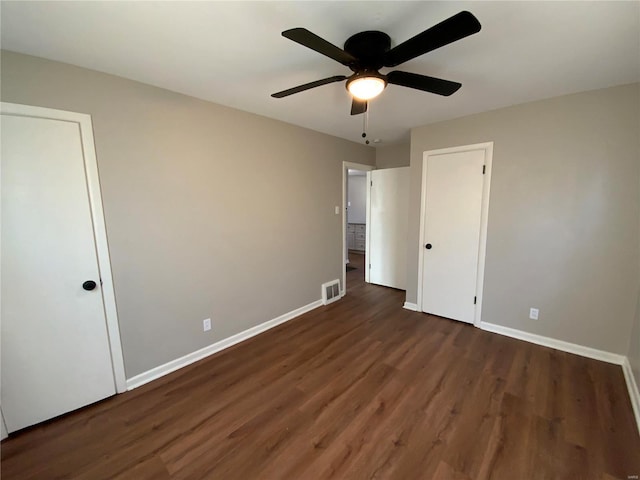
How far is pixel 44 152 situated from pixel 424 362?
3393 mm

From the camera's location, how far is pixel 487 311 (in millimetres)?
3012

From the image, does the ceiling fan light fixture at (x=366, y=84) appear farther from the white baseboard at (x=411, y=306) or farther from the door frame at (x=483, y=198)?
the white baseboard at (x=411, y=306)

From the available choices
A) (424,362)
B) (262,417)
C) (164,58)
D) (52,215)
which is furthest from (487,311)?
(52,215)

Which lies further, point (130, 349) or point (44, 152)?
point (130, 349)

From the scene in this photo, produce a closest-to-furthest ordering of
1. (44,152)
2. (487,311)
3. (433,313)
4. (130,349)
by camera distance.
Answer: (44,152) < (130,349) < (487,311) < (433,313)

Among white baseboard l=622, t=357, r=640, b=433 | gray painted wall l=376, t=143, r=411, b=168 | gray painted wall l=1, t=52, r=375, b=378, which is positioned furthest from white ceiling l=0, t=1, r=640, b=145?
white baseboard l=622, t=357, r=640, b=433

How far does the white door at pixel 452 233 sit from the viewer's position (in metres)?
3.00

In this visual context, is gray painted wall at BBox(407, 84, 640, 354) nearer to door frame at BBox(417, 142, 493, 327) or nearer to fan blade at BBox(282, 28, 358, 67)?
door frame at BBox(417, 142, 493, 327)

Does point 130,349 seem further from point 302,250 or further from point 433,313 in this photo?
point 433,313

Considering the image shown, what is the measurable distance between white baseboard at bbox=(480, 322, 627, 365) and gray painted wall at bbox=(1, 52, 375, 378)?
2.39 m

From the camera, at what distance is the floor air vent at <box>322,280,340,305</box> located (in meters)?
3.85

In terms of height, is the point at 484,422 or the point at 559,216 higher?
the point at 559,216

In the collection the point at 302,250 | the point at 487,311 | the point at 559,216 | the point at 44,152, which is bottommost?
the point at 487,311

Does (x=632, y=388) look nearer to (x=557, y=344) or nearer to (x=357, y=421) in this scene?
(x=557, y=344)
